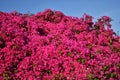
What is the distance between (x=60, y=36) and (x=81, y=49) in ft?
5.42

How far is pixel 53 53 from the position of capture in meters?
12.8

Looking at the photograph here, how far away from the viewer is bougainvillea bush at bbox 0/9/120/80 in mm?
12195

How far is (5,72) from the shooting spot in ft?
38.8

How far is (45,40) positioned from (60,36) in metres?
0.84

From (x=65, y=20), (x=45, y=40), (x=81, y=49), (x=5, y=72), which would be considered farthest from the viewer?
(x=65, y=20)

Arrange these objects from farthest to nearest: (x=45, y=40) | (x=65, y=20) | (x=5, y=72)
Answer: (x=65, y=20), (x=45, y=40), (x=5, y=72)

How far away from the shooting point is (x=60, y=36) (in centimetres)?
1419

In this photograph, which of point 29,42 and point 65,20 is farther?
point 65,20

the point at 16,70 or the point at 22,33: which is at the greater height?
the point at 22,33

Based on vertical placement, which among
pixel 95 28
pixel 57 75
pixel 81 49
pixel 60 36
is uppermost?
pixel 95 28

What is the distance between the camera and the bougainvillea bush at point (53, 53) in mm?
Result: 12195

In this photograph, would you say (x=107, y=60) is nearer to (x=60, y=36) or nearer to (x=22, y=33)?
(x=60, y=36)

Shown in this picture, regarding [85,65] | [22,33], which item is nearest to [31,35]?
[22,33]

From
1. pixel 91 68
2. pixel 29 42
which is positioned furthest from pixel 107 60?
pixel 29 42
